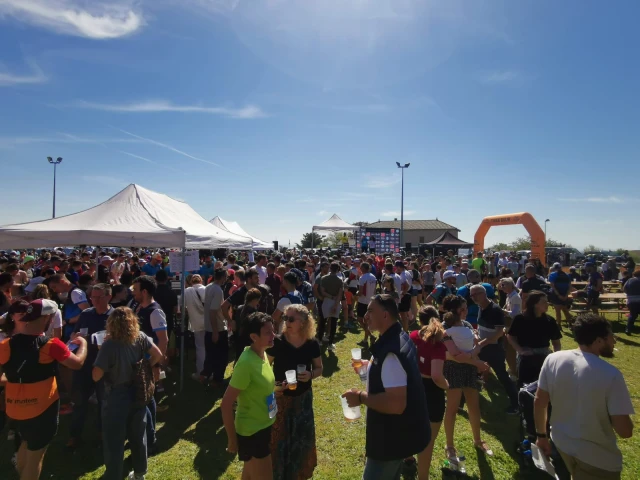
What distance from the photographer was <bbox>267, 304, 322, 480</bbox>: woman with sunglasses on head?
2.68 m

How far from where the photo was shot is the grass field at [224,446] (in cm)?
345

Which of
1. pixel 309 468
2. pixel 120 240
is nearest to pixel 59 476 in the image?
pixel 309 468

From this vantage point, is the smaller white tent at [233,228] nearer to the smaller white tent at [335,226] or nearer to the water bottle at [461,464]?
the smaller white tent at [335,226]

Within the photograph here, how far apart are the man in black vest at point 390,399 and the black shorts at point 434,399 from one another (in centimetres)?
88

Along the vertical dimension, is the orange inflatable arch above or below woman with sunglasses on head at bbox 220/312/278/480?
above

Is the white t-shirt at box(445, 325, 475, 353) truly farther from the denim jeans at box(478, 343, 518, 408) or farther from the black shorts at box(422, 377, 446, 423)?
the denim jeans at box(478, 343, 518, 408)

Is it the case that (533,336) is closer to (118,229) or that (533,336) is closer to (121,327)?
(121,327)

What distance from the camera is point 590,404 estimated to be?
2.09 m

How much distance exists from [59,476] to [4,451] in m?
0.95

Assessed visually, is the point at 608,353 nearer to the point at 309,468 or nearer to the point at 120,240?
the point at 309,468

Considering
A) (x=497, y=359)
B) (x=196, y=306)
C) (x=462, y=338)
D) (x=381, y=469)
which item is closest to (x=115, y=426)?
(x=381, y=469)

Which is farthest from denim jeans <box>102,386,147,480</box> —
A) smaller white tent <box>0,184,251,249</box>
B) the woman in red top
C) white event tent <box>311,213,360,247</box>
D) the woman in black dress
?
A: white event tent <box>311,213,360,247</box>

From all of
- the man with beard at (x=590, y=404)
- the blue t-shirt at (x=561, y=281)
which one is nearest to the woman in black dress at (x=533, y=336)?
the man with beard at (x=590, y=404)

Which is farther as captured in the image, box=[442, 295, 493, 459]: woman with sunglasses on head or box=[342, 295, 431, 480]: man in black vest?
box=[442, 295, 493, 459]: woman with sunglasses on head
